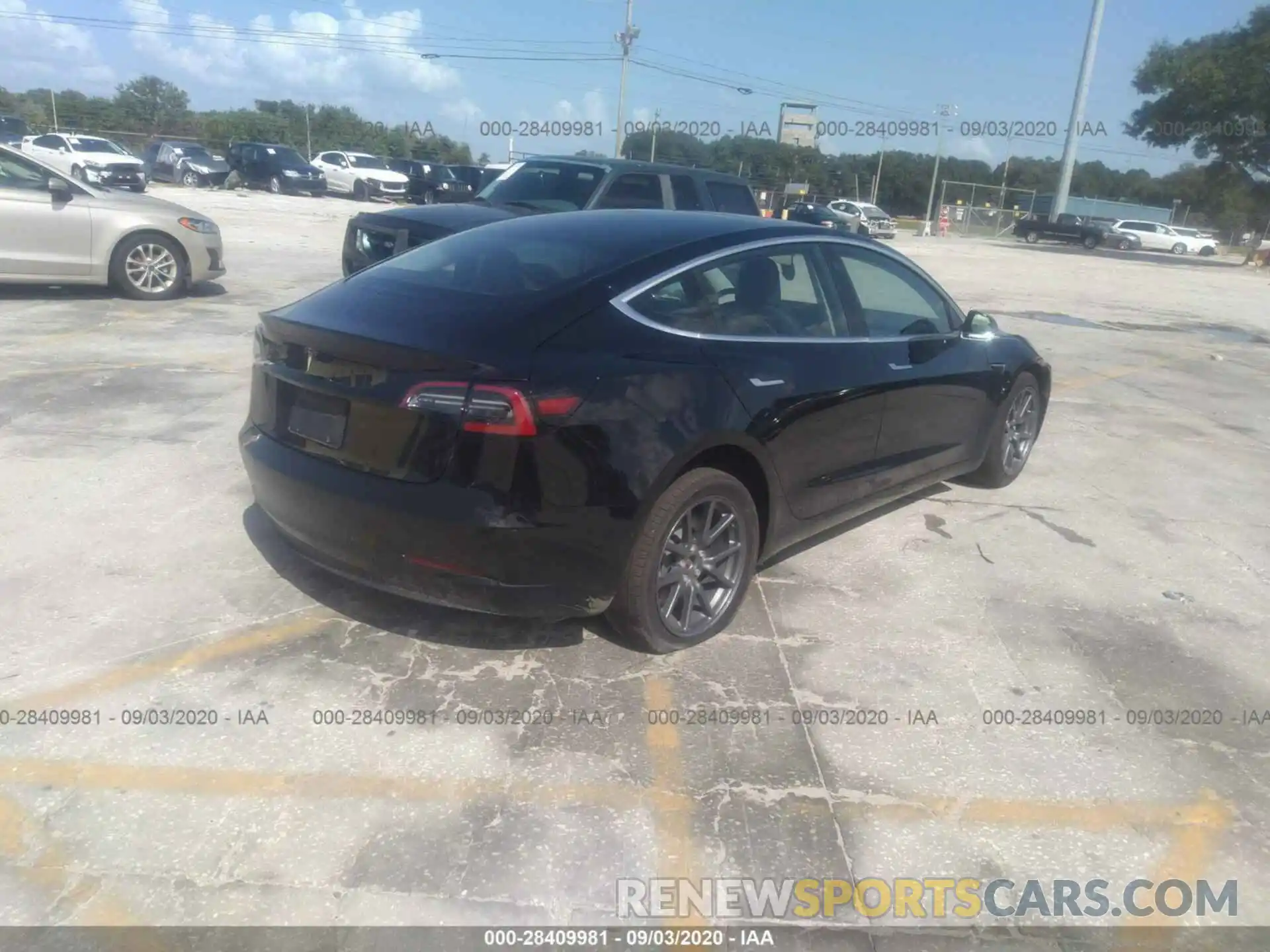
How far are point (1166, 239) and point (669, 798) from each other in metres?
50.3

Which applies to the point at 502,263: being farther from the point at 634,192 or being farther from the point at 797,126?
the point at 797,126

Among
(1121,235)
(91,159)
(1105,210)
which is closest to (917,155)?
(1105,210)

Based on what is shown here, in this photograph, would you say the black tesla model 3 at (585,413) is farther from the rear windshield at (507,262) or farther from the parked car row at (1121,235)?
the parked car row at (1121,235)

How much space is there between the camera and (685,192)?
10602mm

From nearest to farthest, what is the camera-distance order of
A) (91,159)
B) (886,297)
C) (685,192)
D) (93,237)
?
1. (886,297)
2. (93,237)
3. (685,192)
4. (91,159)

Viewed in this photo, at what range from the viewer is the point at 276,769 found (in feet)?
10.1

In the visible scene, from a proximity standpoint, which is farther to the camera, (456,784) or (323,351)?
(323,351)

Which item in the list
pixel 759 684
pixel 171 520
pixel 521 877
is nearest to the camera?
pixel 521 877

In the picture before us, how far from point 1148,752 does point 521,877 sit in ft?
7.42

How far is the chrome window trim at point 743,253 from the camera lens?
3.64 metres

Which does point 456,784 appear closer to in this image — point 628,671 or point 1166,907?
point 628,671

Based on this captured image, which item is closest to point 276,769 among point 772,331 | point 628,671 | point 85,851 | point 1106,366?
point 85,851

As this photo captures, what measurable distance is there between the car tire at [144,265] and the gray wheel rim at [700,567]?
830cm

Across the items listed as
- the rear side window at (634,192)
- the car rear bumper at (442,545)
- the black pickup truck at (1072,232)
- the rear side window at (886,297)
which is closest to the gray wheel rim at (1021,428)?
the rear side window at (886,297)
